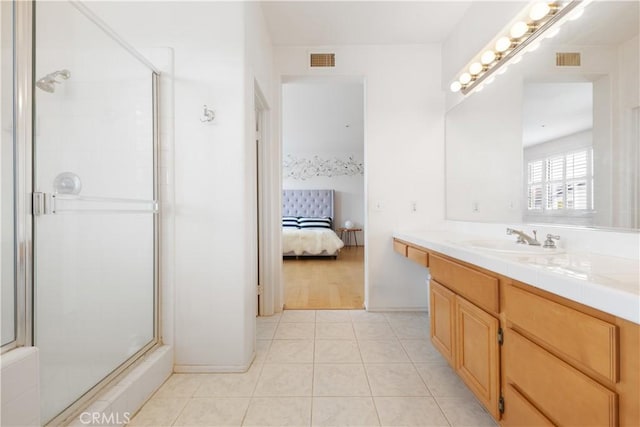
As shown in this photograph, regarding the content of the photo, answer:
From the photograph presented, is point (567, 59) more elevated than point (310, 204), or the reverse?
point (567, 59)

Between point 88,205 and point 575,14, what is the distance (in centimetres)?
247

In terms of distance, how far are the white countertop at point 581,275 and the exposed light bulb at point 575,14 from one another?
3.75 feet

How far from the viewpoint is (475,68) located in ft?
6.79

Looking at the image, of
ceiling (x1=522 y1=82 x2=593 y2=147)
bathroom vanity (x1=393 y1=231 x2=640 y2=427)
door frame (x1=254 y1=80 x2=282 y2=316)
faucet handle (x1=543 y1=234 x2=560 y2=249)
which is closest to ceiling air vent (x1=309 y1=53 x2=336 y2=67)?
door frame (x1=254 y1=80 x2=282 y2=316)

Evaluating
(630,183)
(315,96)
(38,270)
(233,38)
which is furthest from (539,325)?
(315,96)

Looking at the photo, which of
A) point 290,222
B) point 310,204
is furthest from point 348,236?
point 290,222

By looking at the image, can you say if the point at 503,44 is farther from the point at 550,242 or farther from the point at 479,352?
the point at 479,352

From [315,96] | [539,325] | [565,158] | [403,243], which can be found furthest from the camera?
[315,96]

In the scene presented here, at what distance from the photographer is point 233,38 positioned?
167 centimetres

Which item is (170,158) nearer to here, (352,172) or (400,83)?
(400,83)

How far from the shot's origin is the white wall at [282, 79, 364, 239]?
3.71 metres

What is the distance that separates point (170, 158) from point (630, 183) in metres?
2.24

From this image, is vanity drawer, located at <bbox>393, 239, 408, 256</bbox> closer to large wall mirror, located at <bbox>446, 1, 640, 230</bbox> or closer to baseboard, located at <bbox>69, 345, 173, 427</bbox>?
large wall mirror, located at <bbox>446, 1, 640, 230</bbox>

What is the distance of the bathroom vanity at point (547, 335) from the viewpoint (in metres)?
0.65
